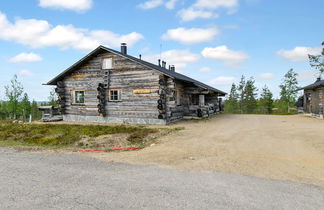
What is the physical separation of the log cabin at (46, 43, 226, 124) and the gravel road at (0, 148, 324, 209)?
9.81 metres

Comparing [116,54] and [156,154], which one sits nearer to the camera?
[156,154]

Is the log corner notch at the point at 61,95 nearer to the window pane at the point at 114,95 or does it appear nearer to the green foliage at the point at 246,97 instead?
the window pane at the point at 114,95

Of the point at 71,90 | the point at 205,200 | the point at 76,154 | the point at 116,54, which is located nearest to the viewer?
the point at 205,200

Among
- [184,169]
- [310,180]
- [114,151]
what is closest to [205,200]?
[184,169]

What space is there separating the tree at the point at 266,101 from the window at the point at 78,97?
110 ft

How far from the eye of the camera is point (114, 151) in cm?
760

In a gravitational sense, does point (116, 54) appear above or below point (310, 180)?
above

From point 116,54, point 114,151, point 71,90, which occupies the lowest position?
point 114,151

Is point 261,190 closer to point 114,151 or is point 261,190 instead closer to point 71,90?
point 114,151

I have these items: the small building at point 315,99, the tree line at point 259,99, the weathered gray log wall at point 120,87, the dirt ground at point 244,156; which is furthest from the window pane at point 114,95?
the tree line at point 259,99

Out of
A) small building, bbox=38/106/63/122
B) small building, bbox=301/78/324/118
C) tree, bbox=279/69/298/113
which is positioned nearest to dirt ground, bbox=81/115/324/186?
small building, bbox=38/106/63/122

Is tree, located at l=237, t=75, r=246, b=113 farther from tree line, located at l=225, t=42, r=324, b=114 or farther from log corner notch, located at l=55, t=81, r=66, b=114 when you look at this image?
log corner notch, located at l=55, t=81, r=66, b=114

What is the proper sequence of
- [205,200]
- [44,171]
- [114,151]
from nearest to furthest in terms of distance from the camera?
[205,200], [44,171], [114,151]

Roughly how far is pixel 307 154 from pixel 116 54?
45.6 feet
